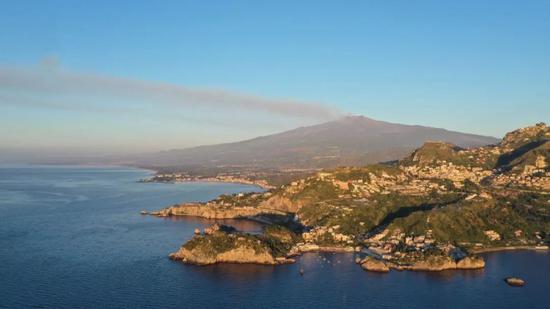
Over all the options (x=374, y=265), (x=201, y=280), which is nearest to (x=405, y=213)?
(x=374, y=265)

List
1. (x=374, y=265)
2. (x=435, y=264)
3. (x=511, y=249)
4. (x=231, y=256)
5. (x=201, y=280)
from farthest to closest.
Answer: (x=511, y=249) → (x=231, y=256) → (x=435, y=264) → (x=374, y=265) → (x=201, y=280)

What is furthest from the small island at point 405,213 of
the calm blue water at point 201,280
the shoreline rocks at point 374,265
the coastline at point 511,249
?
the calm blue water at point 201,280

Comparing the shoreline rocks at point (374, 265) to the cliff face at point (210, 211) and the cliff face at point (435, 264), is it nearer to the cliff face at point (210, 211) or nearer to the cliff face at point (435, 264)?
the cliff face at point (435, 264)

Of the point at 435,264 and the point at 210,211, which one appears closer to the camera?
the point at 435,264

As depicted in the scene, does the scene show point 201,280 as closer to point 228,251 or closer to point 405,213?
point 228,251

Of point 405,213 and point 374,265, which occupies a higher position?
point 405,213

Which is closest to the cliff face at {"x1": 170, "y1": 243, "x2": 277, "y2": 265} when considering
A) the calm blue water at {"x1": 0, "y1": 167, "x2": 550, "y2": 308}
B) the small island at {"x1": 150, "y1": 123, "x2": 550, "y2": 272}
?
the small island at {"x1": 150, "y1": 123, "x2": 550, "y2": 272}

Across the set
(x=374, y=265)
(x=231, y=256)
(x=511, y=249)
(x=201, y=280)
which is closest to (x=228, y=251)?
(x=231, y=256)

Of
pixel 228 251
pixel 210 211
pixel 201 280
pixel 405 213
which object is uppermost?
pixel 405 213

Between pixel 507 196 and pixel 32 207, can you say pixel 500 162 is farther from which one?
pixel 32 207

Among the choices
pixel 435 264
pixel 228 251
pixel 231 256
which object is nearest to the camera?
pixel 435 264

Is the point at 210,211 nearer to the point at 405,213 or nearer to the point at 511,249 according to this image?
the point at 405,213
